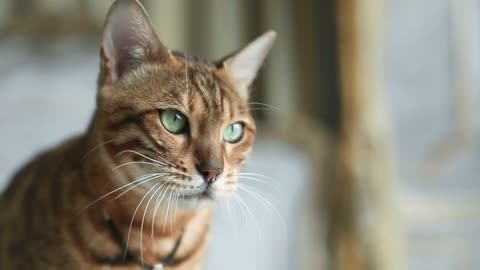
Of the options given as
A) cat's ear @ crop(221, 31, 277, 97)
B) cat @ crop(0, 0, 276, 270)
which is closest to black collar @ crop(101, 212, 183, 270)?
cat @ crop(0, 0, 276, 270)

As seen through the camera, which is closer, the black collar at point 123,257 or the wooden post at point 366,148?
the black collar at point 123,257

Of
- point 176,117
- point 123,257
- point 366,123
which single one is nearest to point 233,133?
point 176,117

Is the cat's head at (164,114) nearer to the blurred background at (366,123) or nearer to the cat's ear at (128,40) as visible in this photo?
the cat's ear at (128,40)

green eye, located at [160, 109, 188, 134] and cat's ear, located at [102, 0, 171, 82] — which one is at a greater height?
cat's ear, located at [102, 0, 171, 82]

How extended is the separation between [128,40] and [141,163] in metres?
0.13

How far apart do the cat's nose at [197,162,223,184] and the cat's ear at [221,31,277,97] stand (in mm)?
134

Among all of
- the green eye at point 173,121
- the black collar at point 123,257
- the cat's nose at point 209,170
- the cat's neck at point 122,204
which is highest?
the green eye at point 173,121

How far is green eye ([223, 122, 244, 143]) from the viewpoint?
0.60 metres

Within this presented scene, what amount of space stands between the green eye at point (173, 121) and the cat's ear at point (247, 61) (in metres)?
0.10

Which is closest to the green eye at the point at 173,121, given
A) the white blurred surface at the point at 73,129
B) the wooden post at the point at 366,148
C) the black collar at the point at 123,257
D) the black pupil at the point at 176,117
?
the black pupil at the point at 176,117

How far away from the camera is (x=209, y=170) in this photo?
1.78 ft

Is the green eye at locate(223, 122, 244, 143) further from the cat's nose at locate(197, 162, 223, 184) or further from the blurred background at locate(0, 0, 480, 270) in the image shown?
the blurred background at locate(0, 0, 480, 270)

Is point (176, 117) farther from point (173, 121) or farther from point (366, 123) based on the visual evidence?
point (366, 123)

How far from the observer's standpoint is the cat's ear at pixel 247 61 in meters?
0.57
